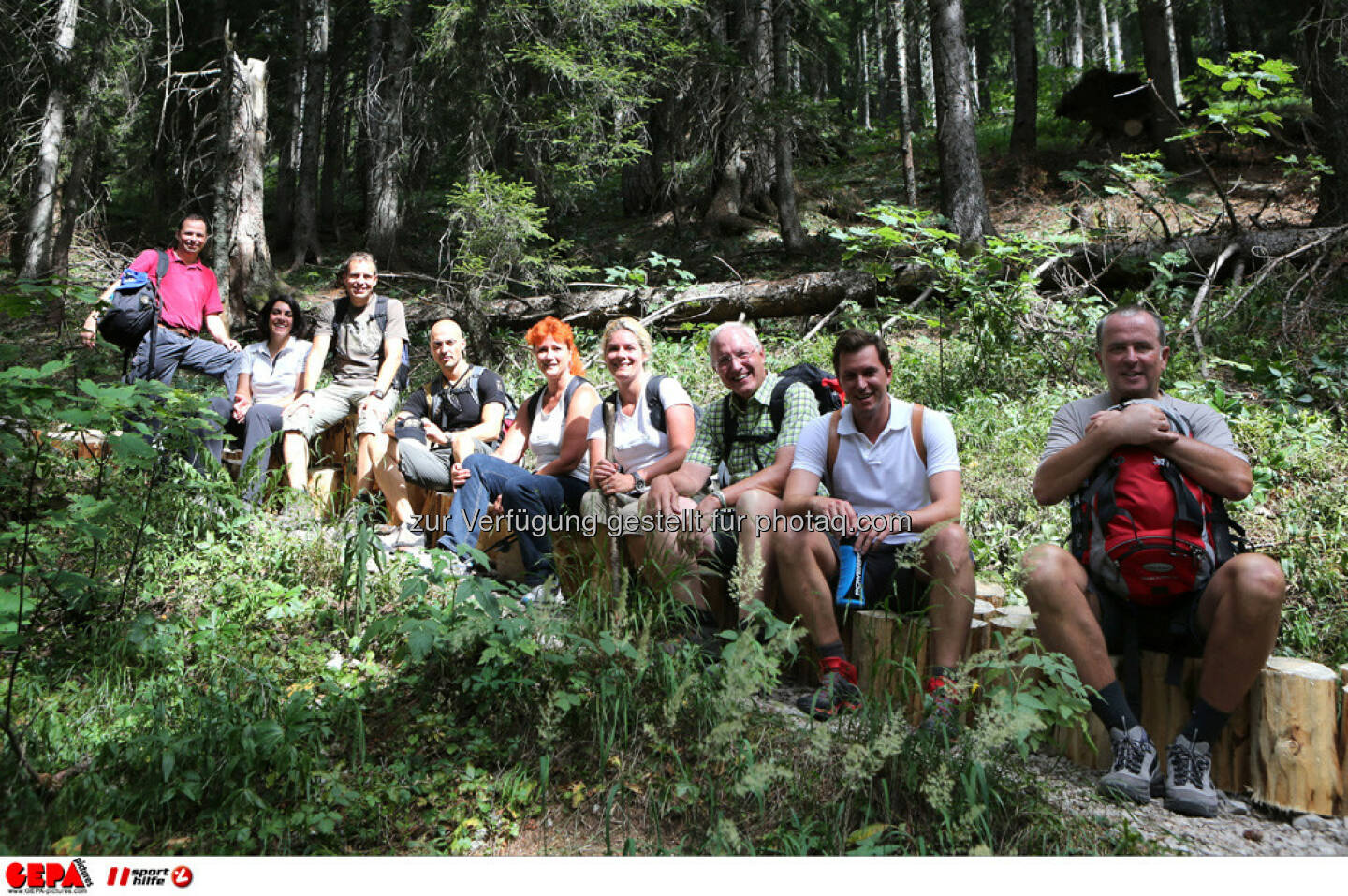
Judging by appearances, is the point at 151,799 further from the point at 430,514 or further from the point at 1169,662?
the point at 1169,662

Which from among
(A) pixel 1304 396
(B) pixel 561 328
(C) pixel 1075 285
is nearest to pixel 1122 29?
(C) pixel 1075 285

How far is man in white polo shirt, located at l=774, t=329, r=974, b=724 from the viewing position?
2945mm

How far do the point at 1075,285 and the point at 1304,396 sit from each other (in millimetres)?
2725

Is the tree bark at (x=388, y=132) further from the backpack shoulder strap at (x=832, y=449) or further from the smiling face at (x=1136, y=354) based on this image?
the smiling face at (x=1136, y=354)

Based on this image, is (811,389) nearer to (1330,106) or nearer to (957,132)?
(1330,106)

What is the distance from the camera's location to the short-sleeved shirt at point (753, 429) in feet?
12.2

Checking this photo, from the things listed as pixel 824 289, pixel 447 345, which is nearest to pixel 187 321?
pixel 447 345

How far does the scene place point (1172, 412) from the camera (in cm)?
290

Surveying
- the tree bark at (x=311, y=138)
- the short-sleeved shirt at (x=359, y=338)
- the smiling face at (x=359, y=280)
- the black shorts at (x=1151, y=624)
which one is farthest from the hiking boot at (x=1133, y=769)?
the tree bark at (x=311, y=138)

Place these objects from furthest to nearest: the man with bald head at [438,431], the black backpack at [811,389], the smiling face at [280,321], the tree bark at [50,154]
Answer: the tree bark at [50,154] → the smiling face at [280,321] → the man with bald head at [438,431] → the black backpack at [811,389]

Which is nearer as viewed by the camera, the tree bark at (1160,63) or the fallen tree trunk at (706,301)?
the fallen tree trunk at (706,301)

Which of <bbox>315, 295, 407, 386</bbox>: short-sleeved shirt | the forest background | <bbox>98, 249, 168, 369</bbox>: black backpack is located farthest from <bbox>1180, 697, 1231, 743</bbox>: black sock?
<bbox>98, 249, 168, 369</bbox>: black backpack

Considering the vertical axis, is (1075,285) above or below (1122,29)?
below

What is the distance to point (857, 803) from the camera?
2.43 meters
